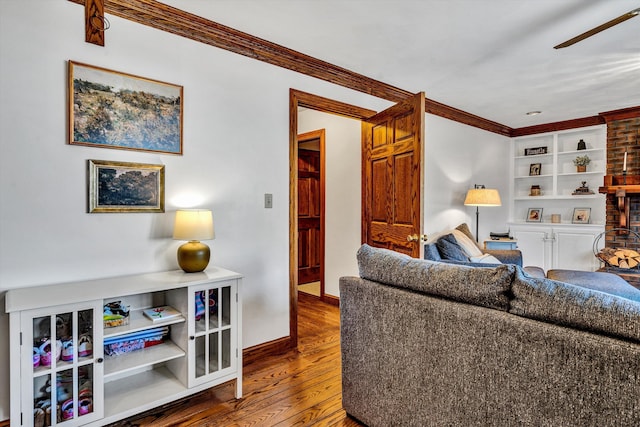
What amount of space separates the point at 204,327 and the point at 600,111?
17.9 ft

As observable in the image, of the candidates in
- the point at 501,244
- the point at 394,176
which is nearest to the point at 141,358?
the point at 394,176

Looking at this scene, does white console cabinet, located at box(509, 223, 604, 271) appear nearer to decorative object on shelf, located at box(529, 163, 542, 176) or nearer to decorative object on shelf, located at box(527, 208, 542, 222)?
decorative object on shelf, located at box(527, 208, 542, 222)

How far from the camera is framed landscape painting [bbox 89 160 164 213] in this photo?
2.04 meters

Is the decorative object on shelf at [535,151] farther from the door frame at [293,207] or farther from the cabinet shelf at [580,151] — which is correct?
the door frame at [293,207]

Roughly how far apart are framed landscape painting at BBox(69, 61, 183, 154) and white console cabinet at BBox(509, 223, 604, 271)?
5158 millimetres

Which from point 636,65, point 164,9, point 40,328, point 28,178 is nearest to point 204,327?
point 40,328

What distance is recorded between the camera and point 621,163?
15.2ft

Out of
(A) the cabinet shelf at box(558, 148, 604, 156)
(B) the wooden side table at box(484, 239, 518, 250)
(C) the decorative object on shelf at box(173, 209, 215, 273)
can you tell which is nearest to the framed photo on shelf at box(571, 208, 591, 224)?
(A) the cabinet shelf at box(558, 148, 604, 156)

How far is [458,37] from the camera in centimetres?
261

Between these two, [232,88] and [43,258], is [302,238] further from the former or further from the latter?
[43,258]

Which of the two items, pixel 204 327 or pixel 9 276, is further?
pixel 204 327

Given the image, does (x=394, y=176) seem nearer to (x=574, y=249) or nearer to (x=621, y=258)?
(x=621, y=258)

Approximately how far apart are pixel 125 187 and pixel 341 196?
2505 millimetres

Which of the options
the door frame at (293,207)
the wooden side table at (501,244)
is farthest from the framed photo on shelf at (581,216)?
the door frame at (293,207)
